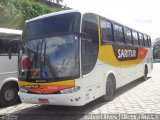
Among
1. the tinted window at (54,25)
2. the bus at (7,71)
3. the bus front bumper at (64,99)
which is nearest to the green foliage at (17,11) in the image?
the bus at (7,71)

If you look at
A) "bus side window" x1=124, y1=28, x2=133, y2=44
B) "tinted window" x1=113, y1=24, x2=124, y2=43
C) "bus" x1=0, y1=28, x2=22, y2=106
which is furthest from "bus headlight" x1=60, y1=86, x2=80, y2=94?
"bus side window" x1=124, y1=28, x2=133, y2=44

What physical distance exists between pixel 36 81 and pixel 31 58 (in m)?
0.72

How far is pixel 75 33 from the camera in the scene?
810cm

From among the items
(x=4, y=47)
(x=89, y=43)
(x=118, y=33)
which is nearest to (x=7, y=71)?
(x=4, y=47)

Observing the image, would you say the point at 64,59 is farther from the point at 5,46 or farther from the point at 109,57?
the point at 5,46

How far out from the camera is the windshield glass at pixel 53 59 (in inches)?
314

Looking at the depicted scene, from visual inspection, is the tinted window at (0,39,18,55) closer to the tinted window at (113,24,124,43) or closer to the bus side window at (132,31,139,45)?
the tinted window at (113,24,124,43)

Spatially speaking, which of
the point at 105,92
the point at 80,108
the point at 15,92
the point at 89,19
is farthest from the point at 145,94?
the point at 15,92

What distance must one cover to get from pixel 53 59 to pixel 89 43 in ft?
4.22

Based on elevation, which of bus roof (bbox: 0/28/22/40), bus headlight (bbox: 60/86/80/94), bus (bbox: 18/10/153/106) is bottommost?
bus headlight (bbox: 60/86/80/94)

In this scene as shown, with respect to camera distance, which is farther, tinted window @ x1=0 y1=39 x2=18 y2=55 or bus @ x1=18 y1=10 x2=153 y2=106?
tinted window @ x1=0 y1=39 x2=18 y2=55

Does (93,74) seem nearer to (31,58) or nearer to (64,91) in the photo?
(64,91)

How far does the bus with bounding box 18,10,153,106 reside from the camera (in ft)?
26.2

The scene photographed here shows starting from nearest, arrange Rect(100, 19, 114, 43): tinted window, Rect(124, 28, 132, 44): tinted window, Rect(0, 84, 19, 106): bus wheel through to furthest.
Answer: Rect(100, 19, 114, 43): tinted window, Rect(0, 84, 19, 106): bus wheel, Rect(124, 28, 132, 44): tinted window
